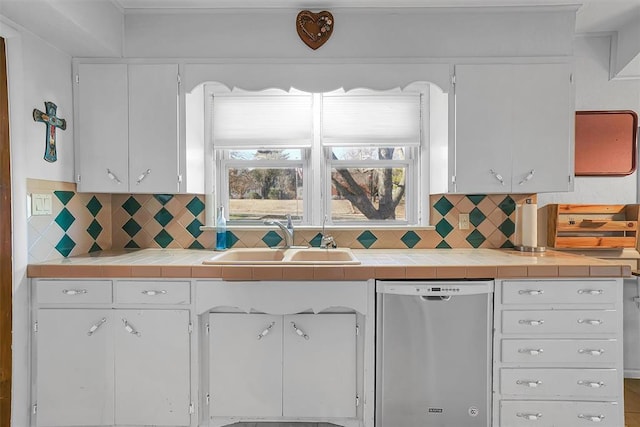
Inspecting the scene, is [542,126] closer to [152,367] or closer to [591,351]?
[591,351]

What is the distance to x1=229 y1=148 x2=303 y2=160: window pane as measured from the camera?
9.00ft

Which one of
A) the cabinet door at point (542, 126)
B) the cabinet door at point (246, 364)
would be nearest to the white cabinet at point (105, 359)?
the cabinet door at point (246, 364)

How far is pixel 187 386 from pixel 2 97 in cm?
169

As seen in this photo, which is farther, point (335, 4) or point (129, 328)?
point (335, 4)

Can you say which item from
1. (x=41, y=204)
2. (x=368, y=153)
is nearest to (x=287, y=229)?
(x=368, y=153)

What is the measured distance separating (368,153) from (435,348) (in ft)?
4.55

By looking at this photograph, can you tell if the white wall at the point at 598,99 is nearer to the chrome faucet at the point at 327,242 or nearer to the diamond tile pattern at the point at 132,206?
the chrome faucet at the point at 327,242

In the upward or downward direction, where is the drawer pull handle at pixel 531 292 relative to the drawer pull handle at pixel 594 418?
upward

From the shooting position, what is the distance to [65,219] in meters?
2.28

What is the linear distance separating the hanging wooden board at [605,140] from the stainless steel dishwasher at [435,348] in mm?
1491

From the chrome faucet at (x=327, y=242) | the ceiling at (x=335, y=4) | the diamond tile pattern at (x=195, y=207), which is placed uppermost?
the ceiling at (x=335, y=4)

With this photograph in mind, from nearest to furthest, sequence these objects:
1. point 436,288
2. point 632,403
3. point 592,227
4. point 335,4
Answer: point 436,288 < point 335,4 < point 632,403 < point 592,227

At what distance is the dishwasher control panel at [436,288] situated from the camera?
1.92 meters

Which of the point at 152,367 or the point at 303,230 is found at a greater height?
the point at 303,230
